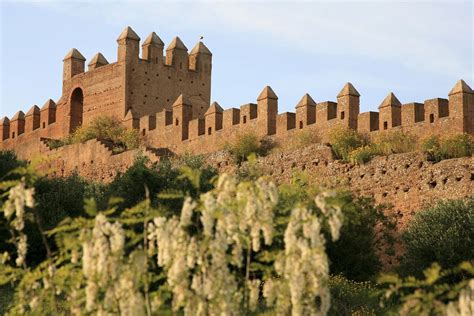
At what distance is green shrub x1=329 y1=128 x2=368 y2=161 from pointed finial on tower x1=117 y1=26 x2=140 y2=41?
13.7m

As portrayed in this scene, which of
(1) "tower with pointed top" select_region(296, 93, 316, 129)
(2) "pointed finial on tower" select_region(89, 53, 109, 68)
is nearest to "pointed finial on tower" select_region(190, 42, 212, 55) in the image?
(2) "pointed finial on tower" select_region(89, 53, 109, 68)

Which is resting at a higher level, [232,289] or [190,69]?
[190,69]

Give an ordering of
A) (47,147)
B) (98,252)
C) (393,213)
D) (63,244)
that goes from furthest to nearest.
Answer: (47,147) → (393,213) → (63,244) → (98,252)

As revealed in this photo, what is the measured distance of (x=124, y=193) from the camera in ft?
85.9

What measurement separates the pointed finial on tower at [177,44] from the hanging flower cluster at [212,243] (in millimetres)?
31384

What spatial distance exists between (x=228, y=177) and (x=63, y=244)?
189cm

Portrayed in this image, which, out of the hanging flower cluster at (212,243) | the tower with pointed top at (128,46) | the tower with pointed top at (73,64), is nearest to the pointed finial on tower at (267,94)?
the tower with pointed top at (128,46)

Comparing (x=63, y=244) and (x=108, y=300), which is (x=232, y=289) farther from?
(x=63, y=244)

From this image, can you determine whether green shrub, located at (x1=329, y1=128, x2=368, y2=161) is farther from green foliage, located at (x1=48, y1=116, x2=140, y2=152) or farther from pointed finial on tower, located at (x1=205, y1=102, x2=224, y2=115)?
green foliage, located at (x1=48, y1=116, x2=140, y2=152)

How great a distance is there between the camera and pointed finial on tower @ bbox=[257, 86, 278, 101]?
3178cm

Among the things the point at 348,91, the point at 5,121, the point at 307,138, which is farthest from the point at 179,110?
→ the point at 5,121

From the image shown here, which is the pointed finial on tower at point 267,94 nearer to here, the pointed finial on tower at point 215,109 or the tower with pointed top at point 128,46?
the pointed finial on tower at point 215,109

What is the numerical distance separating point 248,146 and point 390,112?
4.85 metres

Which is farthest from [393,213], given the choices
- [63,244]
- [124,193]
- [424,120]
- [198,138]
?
[63,244]
